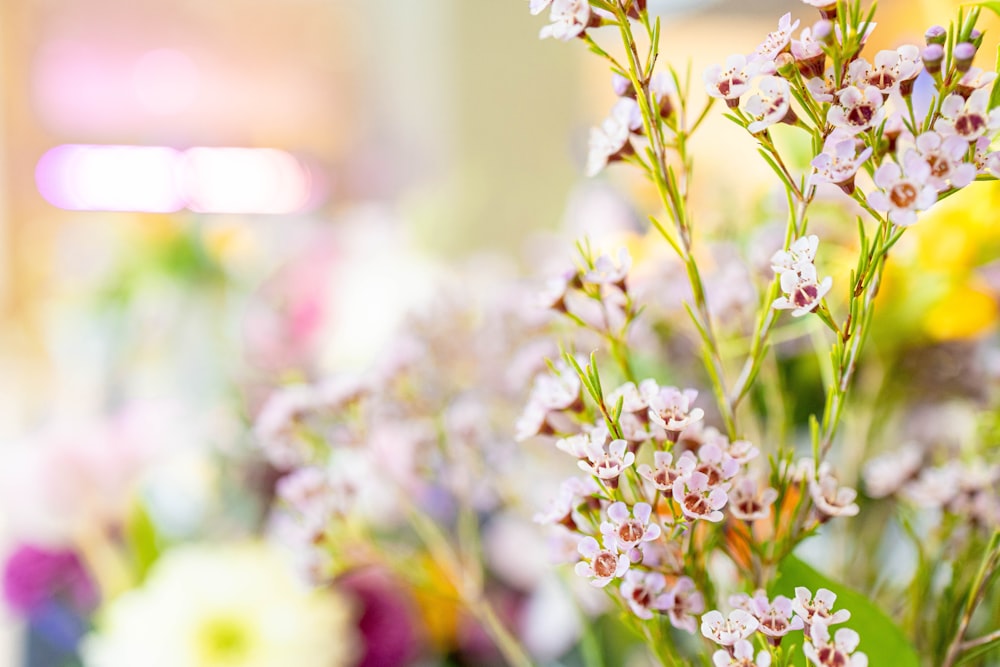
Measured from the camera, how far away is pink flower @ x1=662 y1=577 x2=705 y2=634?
23 centimetres

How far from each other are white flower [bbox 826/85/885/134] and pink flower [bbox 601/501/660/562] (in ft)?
0.29

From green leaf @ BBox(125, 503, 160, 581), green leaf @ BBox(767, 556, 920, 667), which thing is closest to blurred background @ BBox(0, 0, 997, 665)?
green leaf @ BBox(125, 503, 160, 581)

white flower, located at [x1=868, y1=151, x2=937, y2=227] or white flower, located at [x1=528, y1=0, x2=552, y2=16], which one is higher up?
white flower, located at [x1=528, y1=0, x2=552, y2=16]

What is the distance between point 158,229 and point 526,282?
36 cm

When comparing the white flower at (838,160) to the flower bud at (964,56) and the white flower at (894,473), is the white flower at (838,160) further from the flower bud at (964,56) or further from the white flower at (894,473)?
the white flower at (894,473)

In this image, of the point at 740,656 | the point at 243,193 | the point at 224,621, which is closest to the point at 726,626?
the point at 740,656

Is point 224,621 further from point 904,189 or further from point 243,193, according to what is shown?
point 243,193

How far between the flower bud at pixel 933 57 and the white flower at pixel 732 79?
32mm

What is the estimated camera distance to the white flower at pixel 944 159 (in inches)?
7.0

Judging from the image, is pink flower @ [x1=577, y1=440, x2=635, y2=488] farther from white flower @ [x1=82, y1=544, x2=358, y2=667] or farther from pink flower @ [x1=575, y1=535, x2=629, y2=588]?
white flower @ [x1=82, y1=544, x2=358, y2=667]

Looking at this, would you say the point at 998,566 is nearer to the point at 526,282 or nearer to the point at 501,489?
the point at 501,489

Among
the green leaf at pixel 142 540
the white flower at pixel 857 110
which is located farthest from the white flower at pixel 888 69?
the green leaf at pixel 142 540

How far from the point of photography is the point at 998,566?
0.82 ft

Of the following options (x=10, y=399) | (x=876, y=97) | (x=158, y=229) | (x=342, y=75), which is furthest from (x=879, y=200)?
(x=342, y=75)
